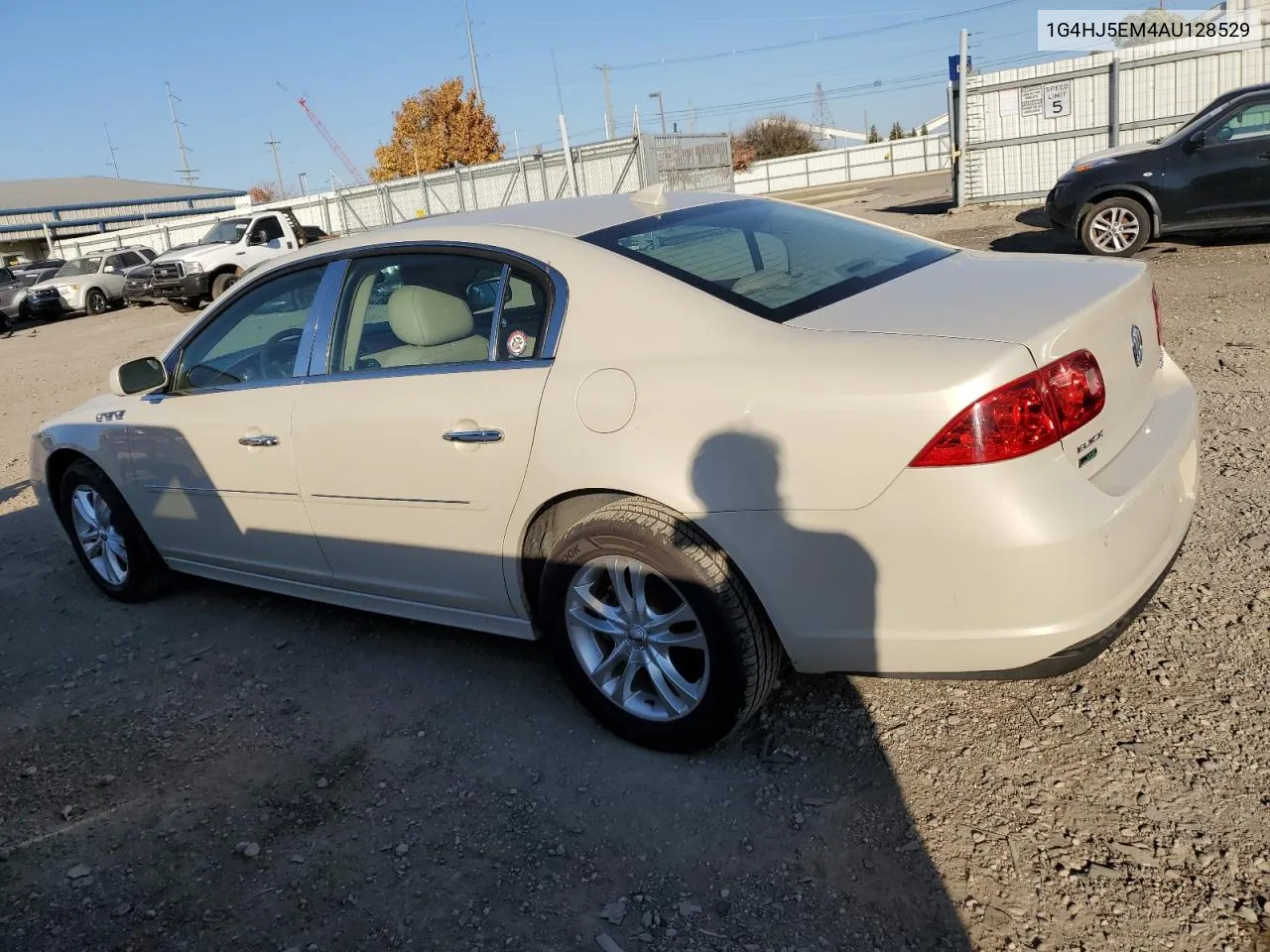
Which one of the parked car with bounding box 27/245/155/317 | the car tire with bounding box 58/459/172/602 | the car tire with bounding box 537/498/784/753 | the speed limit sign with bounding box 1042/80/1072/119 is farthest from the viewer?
the parked car with bounding box 27/245/155/317

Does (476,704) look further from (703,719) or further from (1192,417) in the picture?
(1192,417)

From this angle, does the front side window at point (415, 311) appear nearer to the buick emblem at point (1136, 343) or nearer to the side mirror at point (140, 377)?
the side mirror at point (140, 377)

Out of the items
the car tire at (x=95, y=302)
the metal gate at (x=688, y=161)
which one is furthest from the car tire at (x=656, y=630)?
the car tire at (x=95, y=302)

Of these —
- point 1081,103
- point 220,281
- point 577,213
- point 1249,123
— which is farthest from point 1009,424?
point 220,281

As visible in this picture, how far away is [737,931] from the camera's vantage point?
7.47 ft

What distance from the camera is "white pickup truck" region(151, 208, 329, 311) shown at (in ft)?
67.2

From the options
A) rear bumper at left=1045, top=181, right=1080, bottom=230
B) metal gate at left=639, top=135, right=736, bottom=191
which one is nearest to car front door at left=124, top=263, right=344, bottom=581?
rear bumper at left=1045, top=181, right=1080, bottom=230

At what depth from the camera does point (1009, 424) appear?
2248mm

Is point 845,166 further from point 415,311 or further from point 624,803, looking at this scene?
point 624,803

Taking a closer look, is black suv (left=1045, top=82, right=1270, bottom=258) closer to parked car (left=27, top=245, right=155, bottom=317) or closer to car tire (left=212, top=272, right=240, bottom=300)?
car tire (left=212, top=272, right=240, bottom=300)

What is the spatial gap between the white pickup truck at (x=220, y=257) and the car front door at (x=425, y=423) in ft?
58.9

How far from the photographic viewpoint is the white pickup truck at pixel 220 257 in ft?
67.2

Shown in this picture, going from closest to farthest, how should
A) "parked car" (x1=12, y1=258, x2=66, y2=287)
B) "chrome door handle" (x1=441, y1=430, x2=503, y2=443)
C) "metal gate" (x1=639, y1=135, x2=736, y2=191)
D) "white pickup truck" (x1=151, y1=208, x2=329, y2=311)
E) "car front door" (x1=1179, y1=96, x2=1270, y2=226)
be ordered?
"chrome door handle" (x1=441, y1=430, x2=503, y2=443) → "car front door" (x1=1179, y1=96, x2=1270, y2=226) → "white pickup truck" (x1=151, y1=208, x2=329, y2=311) → "metal gate" (x1=639, y1=135, x2=736, y2=191) → "parked car" (x1=12, y1=258, x2=66, y2=287)

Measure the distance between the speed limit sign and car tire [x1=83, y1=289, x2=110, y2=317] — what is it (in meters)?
22.7
